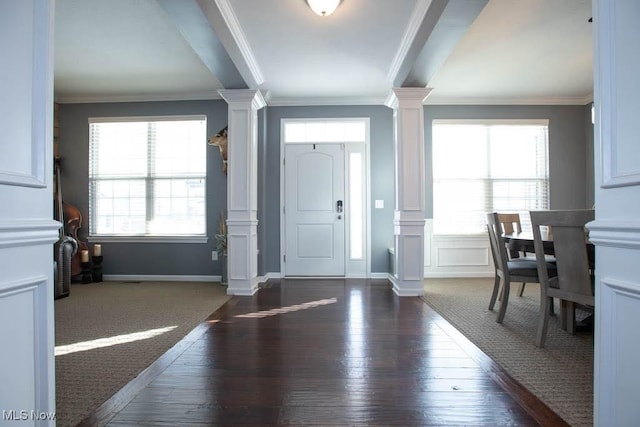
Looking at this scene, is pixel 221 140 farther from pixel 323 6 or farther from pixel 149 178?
pixel 323 6

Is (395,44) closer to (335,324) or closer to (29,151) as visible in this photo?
(335,324)

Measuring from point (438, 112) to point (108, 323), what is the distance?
4755 mm

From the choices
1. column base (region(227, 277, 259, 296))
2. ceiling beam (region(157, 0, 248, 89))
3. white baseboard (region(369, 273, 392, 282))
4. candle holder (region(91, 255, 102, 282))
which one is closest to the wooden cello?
candle holder (region(91, 255, 102, 282))

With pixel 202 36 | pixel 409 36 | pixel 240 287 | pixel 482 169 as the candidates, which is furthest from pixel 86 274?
pixel 482 169

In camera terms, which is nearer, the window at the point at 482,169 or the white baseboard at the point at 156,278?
the white baseboard at the point at 156,278

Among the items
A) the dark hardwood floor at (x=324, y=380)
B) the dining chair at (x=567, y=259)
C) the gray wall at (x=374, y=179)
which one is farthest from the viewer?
the gray wall at (x=374, y=179)

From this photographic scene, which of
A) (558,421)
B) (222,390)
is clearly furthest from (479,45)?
(222,390)

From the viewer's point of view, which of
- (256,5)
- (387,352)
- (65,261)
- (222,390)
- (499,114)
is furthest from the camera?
(499,114)

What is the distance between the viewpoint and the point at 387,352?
223cm

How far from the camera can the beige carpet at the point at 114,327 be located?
1.76 metres

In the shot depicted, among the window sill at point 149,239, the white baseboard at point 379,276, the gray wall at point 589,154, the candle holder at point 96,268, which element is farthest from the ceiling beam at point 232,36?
the gray wall at point 589,154

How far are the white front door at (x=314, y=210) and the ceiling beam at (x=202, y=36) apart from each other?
1.50m

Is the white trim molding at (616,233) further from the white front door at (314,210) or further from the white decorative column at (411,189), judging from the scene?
the white front door at (314,210)

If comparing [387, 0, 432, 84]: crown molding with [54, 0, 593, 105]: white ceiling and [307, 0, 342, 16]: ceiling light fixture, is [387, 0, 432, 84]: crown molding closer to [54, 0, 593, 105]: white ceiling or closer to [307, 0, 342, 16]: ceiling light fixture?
[54, 0, 593, 105]: white ceiling
